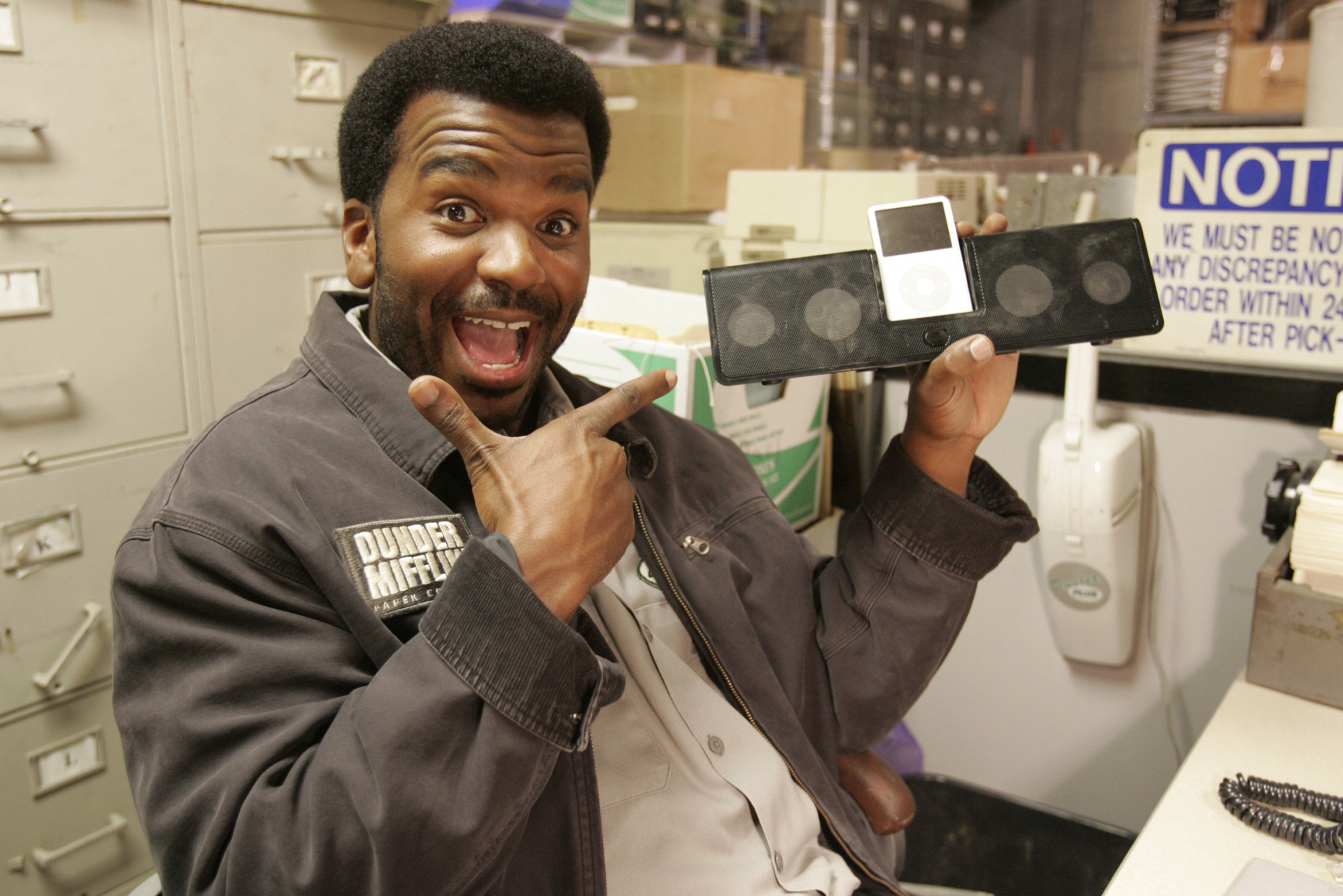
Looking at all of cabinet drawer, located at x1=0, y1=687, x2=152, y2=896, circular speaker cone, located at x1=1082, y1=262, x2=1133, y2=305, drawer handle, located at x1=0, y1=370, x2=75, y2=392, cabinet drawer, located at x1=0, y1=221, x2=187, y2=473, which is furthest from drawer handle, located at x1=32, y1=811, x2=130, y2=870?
circular speaker cone, located at x1=1082, y1=262, x2=1133, y2=305

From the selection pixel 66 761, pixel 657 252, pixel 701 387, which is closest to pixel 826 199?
pixel 657 252

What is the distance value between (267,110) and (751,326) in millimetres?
1225

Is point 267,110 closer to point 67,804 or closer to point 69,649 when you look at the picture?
point 69,649

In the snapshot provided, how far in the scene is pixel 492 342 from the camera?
895mm

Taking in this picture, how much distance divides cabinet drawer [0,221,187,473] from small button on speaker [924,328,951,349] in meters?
1.28

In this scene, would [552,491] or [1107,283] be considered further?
[1107,283]

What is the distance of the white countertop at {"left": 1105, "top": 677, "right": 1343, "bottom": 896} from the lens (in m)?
0.80

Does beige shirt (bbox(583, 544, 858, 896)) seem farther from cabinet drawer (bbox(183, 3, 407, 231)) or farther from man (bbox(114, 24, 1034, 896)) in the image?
cabinet drawer (bbox(183, 3, 407, 231))

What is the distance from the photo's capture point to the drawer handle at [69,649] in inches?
58.9

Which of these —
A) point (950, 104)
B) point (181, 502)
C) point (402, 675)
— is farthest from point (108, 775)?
point (950, 104)

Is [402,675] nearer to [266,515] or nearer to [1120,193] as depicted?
[266,515]

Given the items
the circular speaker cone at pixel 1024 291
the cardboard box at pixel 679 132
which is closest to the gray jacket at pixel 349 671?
the circular speaker cone at pixel 1024 291

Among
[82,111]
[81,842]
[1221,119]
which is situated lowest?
[81,842]

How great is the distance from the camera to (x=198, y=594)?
66 centimetres
